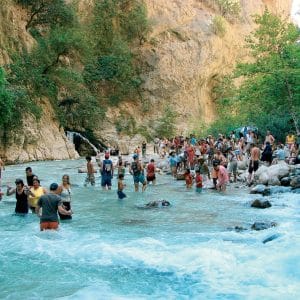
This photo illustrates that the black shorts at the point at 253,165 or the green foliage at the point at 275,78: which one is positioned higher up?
the green foliage at the point at 275,78

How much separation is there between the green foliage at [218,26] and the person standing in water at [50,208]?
3914cm

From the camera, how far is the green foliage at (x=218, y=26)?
154ft

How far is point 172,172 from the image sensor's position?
23.9m

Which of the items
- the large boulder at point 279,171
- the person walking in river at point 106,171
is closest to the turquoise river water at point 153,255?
the person walking in river at point 106,171

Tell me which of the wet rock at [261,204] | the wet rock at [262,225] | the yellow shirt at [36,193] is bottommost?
the wet rock at [262,225]

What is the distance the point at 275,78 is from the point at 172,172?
25.8 ft

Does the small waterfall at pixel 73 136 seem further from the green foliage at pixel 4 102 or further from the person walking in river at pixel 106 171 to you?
the person walking in river at pixel 106 171

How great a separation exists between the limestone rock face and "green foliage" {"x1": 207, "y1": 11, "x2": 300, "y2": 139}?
39.0 feet

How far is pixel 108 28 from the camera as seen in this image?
43.4 meters

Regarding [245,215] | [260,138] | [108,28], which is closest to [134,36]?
[108,28]

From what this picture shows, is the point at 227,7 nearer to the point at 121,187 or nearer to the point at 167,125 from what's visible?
the point at 167,125

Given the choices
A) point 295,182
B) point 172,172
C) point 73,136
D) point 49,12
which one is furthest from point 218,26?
point 295,182

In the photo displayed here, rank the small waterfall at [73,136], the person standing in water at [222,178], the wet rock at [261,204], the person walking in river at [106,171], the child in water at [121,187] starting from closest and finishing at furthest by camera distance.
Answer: the wet rock at [261,204]
the child in water at [121,187]
the person walking in river at [106,171]
the person standing in water at [222,178]
the small waterfall at [73,136]

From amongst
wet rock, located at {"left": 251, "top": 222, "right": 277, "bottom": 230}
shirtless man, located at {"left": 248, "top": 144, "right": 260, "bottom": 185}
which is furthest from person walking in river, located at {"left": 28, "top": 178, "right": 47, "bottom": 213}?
shirtless man, located at {"left": 248, "top": 144, "right": 260, "bottom": 185}
